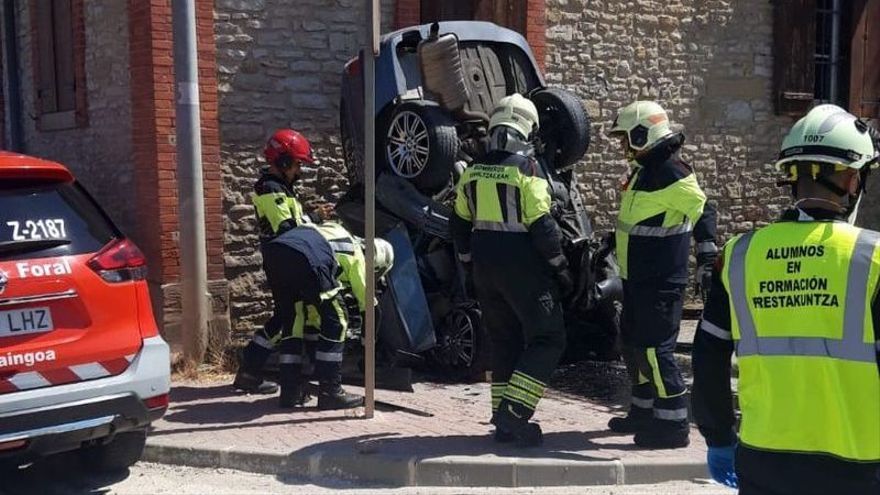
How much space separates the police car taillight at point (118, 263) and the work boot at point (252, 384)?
6.99 ft

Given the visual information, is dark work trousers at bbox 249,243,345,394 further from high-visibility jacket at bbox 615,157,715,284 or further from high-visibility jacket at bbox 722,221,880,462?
high-visibility jacket at bbox 722,221,880,462

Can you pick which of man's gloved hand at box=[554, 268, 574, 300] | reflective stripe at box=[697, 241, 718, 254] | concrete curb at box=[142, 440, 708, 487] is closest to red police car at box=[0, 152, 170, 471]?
concrete curb at box=[142, 440, 708, 487]

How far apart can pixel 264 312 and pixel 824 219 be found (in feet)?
23.4

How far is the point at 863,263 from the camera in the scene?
8.48 ft

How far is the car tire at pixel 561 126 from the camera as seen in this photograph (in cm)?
796

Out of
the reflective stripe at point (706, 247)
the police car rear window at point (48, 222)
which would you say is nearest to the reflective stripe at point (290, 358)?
the police car rear window at point (48, 222)

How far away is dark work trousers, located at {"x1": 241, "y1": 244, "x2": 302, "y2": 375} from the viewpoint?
252 inches

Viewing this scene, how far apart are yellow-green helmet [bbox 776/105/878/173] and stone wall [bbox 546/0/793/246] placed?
830 cm

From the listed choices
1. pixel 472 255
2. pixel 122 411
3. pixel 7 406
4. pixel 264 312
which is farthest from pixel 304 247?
pixel 264 312

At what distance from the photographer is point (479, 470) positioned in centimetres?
533

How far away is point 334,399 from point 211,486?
1.32 meters

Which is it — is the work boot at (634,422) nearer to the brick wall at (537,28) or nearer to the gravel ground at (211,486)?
the gravel ground at (211,486)

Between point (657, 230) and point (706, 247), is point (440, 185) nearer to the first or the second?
point (657, 230)

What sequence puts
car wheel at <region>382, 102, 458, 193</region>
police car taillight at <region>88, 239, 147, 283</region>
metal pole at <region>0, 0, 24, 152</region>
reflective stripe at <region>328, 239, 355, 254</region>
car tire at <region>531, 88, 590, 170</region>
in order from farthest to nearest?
metal pole at <region>0, 0, 24, 152</region>, car tire at <region>531, 88, 590, 170</region>, car wheel at <region>382, 102, 458, 193</region>, reflective stripe at <region>328, 239, 355, 254</region>, police car taillight at <region>88, 239, 147, 283</region>
